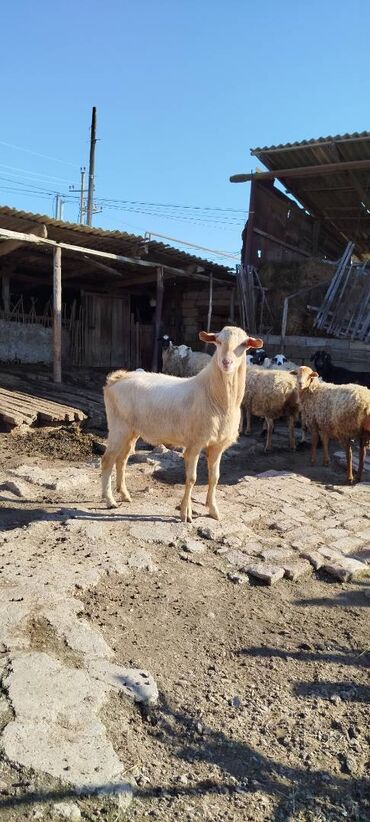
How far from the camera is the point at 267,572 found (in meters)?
4.32

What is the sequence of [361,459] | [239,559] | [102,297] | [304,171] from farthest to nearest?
1. [102,297]
2. [304,171]
3. [361,459]
4. [239,559]

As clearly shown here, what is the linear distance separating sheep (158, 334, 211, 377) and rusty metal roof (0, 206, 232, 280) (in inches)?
97.3

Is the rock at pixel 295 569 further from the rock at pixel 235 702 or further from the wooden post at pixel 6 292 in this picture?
the wooden post at pixel 6 292

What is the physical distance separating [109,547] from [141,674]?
5.46ft

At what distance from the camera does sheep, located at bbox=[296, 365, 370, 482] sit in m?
7.52

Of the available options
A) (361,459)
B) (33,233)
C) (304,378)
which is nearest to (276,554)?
(361,459)

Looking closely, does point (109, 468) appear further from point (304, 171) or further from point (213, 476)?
point (304, 171)

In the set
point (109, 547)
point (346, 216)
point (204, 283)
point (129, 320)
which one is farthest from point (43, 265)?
point (109, 547)

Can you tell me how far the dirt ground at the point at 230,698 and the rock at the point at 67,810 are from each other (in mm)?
37

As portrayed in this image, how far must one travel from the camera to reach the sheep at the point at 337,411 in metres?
7.52

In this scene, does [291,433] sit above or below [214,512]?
above

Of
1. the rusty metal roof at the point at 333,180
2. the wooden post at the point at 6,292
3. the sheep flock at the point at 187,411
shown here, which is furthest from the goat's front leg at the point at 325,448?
the wooden post at the point at 6,292

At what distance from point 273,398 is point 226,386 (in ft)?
15.4

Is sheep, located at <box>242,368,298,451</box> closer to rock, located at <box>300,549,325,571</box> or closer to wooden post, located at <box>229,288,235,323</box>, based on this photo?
rock, located at <box>300,549,325,571</box>
